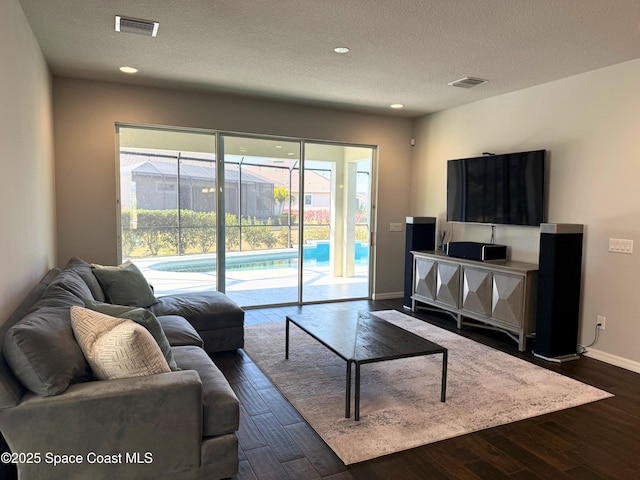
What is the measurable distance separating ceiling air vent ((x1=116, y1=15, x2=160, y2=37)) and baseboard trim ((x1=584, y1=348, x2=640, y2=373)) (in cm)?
466

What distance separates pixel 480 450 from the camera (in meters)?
2.40

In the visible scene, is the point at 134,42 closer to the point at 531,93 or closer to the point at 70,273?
the point at 70,273

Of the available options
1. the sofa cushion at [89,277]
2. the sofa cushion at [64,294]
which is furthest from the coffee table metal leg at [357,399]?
the sofa cushion at [89,277]

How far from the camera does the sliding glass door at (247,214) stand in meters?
4.98

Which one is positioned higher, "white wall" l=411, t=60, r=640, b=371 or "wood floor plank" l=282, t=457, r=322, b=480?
"white wall" l=411, t=60, r=640, b=371

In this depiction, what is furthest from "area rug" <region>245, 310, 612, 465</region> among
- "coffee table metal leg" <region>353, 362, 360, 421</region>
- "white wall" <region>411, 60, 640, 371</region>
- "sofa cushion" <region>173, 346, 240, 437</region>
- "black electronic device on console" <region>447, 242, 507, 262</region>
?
"black electronic device on console" <region>447, 242, 507, 262</region>

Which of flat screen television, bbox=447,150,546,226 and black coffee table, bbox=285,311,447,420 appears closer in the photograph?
black coffee table, bbox=285,311,447,420

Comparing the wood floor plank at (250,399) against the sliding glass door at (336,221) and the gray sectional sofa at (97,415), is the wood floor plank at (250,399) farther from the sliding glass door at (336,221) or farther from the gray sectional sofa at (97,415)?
the sliding glass door at (336,221)

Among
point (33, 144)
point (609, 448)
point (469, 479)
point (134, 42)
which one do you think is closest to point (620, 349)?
point (609, 448)

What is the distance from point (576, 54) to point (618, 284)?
2.03 metres

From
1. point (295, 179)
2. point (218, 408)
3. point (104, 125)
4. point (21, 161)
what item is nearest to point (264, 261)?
point (295, 179)

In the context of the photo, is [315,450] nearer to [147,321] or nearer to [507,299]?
[147,321]

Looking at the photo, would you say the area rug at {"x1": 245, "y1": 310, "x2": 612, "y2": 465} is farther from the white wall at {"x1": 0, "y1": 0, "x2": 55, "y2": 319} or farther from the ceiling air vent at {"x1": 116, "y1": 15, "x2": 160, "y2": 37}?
the ceiling air vent at {"x1": 116, "y1": 15, "x2": 160, "y2": 37}

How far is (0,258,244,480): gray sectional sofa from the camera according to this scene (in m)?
1.68
